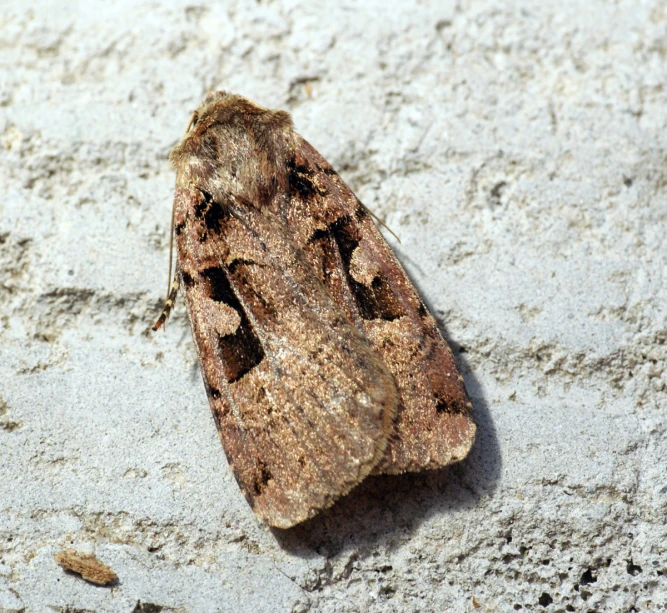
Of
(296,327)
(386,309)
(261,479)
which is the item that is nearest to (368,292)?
(386,309)

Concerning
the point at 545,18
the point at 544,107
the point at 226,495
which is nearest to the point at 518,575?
the point at 226,495

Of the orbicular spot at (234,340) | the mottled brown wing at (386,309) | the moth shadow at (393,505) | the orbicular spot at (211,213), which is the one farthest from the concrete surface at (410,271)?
the orbicular spot at (211,213)

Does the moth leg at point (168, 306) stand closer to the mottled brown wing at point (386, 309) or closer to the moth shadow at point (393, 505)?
the mottled brown wing at point (386, 309)

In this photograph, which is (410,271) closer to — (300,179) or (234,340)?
(300,179)

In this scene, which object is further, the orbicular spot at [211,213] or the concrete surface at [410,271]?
the orbicular spot at [211,213]

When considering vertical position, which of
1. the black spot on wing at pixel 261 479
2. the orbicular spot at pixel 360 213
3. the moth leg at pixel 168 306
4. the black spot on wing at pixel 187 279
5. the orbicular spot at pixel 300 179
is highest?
the orbicular spot at pixel 300 179

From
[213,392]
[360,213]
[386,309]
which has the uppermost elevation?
[360,213]

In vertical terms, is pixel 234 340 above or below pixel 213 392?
above
